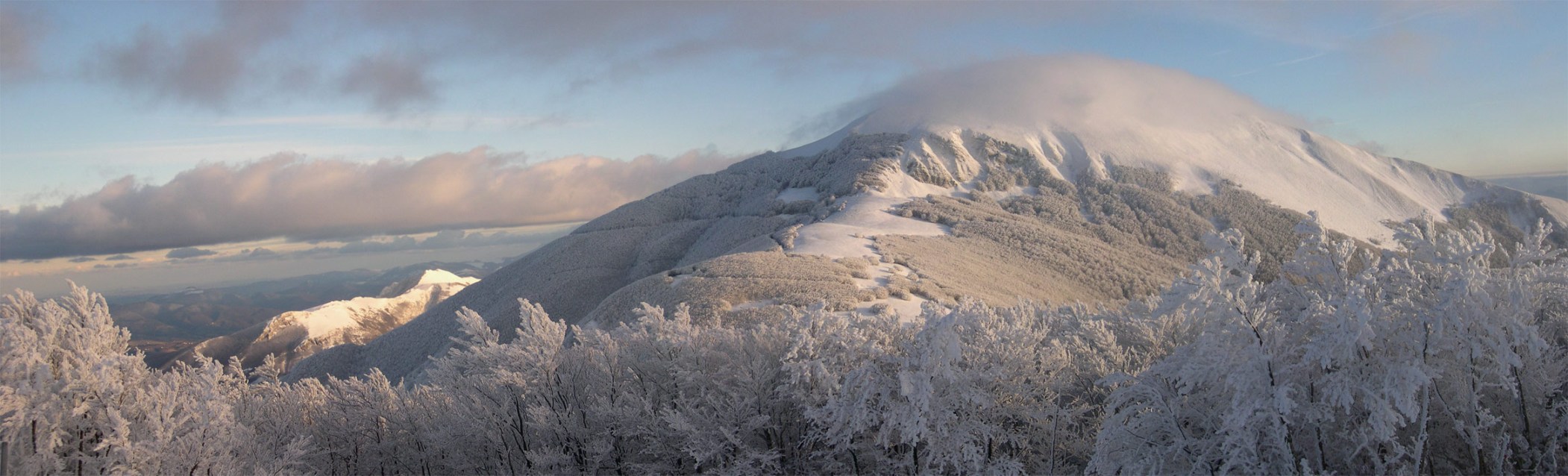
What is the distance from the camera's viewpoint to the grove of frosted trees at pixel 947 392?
996 centimetres

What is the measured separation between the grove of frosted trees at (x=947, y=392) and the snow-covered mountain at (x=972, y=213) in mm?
13682

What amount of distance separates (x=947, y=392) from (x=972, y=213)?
61.2m

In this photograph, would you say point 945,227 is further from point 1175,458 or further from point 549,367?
point 1175,458

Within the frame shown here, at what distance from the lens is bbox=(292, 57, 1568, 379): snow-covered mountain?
4416cm

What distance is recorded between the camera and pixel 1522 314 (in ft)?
34.8

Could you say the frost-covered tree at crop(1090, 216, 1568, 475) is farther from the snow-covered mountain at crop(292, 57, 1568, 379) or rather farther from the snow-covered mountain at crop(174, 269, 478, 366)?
the snow-covered mountain at crop(174, 269, 478, 366)

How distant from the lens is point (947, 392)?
48.3 ft

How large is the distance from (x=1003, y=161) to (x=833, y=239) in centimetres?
5007

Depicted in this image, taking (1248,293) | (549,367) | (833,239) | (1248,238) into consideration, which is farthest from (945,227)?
(1248,293)

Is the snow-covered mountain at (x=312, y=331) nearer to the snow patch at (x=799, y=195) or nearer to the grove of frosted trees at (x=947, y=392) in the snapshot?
the snow patch at (x=799, y=195)

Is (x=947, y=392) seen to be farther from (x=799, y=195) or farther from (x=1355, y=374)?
(x=799, y=195)

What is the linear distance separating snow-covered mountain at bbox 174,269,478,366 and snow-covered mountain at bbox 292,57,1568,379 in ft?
120

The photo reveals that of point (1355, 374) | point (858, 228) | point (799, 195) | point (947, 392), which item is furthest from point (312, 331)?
point (1355, 374)

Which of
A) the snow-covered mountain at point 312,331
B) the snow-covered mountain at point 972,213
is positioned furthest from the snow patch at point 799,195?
the snow-covered mountain at point 312,331
